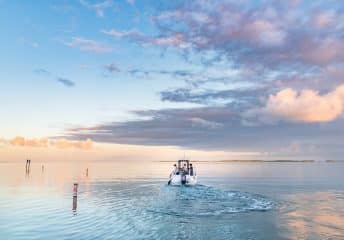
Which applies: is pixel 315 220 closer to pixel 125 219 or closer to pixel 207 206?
pixel 207 206

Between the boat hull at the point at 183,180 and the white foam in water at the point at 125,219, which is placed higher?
the boat hull at the point at 183,180

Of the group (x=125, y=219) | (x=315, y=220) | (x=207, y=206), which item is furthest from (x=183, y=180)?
(x=315, y=220)

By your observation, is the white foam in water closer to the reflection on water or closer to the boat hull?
the reflection on water

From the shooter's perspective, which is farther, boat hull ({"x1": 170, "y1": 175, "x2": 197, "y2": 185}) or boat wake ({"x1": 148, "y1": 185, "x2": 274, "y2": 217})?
boat hull ({"x1": 170, "y1": 175, "x2": 197, "y2": 185})

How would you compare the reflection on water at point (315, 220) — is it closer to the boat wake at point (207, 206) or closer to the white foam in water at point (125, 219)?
the boat wake at point (207, 206)

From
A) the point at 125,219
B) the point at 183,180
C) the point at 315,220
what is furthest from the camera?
the point at 183,180

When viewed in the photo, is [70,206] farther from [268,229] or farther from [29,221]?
[268,229]

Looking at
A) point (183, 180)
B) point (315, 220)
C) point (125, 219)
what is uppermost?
point (183, 180)

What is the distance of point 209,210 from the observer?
38031 mm

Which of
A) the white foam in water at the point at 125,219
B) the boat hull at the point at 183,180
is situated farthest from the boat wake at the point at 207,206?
the boat hull at the point at 183,180

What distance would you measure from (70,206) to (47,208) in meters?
2.52

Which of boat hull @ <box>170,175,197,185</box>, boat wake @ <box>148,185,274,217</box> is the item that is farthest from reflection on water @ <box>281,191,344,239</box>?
boat hull @ <box>170,175,197,185</box>

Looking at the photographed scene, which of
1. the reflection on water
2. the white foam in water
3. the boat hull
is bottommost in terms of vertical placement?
the reflection on water

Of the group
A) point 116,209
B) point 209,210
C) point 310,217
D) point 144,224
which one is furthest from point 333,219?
point 116,209
